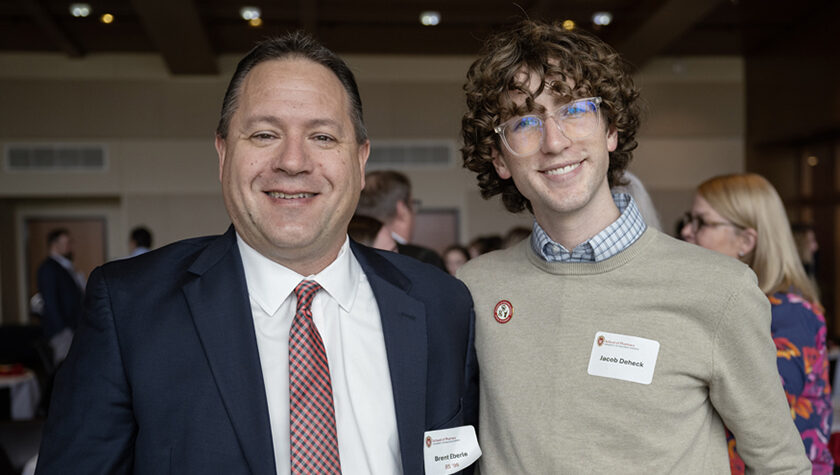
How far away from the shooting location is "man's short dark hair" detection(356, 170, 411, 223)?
3.73 metres

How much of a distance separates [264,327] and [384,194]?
7.69 feet

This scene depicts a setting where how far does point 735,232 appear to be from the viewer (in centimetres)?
261

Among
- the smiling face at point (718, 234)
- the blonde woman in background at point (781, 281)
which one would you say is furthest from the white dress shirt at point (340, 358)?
the smiling face at point (718, 234)

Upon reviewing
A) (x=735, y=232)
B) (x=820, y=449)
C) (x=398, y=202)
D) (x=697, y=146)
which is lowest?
(x=820, y=449)

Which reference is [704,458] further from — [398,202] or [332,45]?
[332,45]

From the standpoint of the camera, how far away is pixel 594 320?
59.1 inches

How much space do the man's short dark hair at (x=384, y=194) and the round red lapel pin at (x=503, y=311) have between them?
2.12 meters

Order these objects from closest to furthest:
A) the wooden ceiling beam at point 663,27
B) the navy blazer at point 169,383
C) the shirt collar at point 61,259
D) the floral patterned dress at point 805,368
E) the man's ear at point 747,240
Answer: the navy blazer at point 169,383 → the floral patterned dress at point 805,368 → the man's ear at point 747,240 → the shirt collar at point 61,259 → the wooden ceiling beam at point 663,27

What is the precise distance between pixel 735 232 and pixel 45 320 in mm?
7152

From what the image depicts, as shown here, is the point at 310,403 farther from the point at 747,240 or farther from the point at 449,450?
Answer: the point at 747,240

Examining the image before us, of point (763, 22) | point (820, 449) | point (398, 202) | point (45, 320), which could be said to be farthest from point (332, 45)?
point (820, 449)

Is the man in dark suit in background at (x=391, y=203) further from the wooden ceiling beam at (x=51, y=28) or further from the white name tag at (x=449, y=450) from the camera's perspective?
the wooden ceiling beam at (x=51, y=28)

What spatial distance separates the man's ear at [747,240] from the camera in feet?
8.40

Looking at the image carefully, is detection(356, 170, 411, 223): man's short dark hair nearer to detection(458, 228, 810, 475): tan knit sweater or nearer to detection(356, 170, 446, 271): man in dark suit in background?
detection(356, 170, 446, 271): man in dark suit in background
